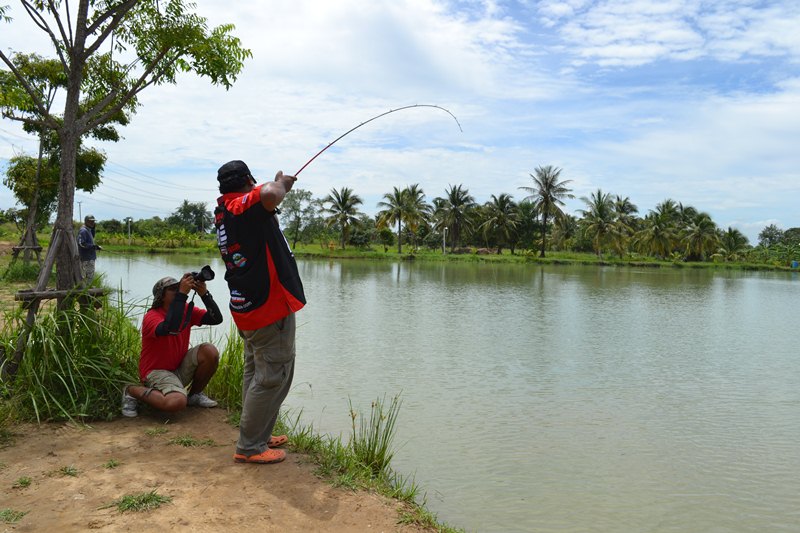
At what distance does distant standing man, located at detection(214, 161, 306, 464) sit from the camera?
328 centimetres

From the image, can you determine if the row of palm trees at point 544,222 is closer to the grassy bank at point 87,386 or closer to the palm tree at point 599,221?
the palm tree at point 599,221

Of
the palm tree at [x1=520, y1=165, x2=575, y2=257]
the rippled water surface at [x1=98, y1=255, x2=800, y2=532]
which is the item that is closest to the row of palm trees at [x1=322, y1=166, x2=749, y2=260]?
the palm tree at [x1=520, y1=165, x2=575, y2=257]

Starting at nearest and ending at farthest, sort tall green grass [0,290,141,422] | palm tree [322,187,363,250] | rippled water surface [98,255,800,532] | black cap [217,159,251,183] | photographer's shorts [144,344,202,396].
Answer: black cap [217,159,251,183]
tall green grass [0,290,141,422]
photographer's shorts [144,344,202,396]
rippled water surface [98,255,800,532]
palm tree [322,187,363,250]

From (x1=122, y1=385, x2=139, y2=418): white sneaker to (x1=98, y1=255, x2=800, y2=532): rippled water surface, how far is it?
1775 mm

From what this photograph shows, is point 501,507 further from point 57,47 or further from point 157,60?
point 57,47

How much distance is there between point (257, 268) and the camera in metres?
3.30

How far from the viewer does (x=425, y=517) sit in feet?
10.0

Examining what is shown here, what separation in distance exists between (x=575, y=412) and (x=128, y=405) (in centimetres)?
442

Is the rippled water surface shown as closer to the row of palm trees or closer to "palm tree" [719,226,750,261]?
the row of palm trees

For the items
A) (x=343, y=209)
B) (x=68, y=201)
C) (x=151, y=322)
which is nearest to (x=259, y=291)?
(x=151, y=322)

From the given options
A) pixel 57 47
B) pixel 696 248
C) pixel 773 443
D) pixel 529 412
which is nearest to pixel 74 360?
pixel 57 47

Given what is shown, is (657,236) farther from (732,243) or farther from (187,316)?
(187,316)

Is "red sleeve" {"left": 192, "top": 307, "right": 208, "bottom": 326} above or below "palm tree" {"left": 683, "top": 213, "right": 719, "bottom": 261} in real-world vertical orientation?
below

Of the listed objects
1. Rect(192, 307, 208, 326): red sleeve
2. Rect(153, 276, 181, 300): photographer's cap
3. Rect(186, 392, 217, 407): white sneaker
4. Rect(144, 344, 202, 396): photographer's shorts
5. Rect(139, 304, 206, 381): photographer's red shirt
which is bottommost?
Rect(186, 392, 217, 407): white sneaker
